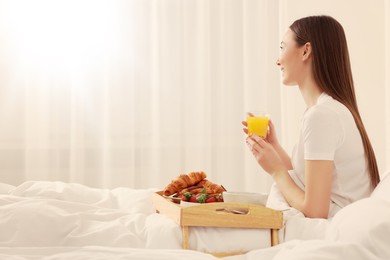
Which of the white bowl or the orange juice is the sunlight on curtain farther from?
the white bowl

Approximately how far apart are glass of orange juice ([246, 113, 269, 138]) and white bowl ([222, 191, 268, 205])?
32cm

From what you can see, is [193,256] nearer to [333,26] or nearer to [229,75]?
[333,26]

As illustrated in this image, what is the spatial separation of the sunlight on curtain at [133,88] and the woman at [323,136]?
7.80 feet

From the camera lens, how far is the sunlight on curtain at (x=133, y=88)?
13.9 feet

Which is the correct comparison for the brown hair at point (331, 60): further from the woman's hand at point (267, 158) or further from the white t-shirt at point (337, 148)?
the woman's hand at point (267, 158)

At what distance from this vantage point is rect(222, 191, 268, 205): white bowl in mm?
1757

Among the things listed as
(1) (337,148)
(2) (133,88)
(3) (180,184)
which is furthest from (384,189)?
(2) (133,88)

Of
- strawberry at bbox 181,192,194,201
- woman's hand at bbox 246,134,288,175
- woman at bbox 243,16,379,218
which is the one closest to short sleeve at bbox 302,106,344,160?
woman at bbox 243,16,379,218

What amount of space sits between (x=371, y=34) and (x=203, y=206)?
10.2ft

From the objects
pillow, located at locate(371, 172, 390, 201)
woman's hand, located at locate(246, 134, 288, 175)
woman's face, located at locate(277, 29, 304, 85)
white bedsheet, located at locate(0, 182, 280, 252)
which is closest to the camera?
white bedsheet, located at locate(0, 182, 280, 252)

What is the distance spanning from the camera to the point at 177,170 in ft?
14.5

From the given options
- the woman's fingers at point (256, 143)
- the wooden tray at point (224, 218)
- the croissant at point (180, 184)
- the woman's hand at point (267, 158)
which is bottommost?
the wooden tray at point (224, 218)

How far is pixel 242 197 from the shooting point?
1783 mm

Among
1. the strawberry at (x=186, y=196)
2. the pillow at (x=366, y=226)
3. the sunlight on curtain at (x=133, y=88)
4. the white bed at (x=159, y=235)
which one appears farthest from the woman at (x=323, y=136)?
the sunlight on curtain at (x=133, y=88)
